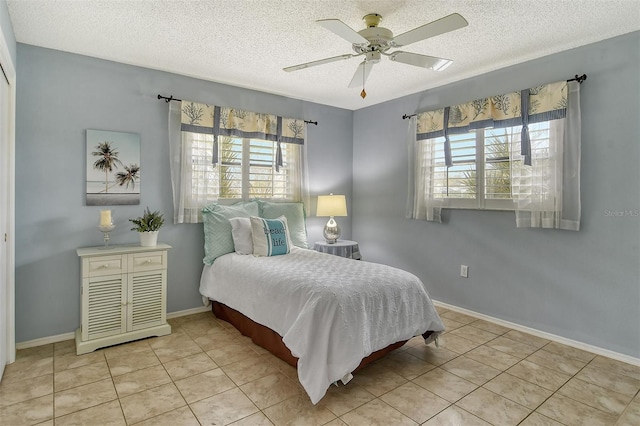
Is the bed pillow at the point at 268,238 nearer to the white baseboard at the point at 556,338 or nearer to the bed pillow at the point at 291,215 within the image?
the bed pillow at the point at 291,215

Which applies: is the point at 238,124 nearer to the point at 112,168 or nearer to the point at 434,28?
the point at 112,168

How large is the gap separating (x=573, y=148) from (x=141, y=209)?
382 cm

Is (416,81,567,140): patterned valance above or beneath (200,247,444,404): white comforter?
above

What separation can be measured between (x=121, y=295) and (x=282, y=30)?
8.13 feet

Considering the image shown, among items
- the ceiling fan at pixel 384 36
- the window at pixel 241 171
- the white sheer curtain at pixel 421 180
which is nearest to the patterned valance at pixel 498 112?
the white sheer curtain at pixel 421 180

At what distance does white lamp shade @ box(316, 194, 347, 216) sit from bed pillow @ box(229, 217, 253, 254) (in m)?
1.12

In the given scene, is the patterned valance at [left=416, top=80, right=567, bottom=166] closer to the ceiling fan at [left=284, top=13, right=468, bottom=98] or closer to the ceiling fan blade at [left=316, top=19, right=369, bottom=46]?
the ceiling fan at [left=284, top=13, right=468, bottom=98]

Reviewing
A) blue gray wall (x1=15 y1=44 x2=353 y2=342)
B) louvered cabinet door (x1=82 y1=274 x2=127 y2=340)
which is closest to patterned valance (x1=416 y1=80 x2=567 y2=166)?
blue gray wall (x1=15 y1=44 x2=353 y2=342)

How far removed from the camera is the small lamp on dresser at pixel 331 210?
4.34 m

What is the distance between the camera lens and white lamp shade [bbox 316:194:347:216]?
172 inches

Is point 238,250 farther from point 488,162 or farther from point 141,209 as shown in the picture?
point 488,162

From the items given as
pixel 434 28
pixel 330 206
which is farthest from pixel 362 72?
pixel 330 206

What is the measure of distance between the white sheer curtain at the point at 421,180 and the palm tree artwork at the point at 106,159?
3.07m

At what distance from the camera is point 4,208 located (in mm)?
2520
